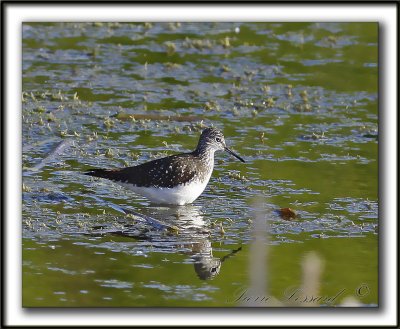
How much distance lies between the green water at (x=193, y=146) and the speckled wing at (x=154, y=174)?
355 mm

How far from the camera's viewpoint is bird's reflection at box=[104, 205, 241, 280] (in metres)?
12.0

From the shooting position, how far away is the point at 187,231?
13.1 m

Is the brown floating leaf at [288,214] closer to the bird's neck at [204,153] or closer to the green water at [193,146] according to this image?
the green water at [193,146]

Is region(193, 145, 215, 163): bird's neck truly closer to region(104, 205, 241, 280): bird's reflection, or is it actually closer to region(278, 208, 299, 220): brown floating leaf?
region(104, 205, 241, 280): bird's reflection

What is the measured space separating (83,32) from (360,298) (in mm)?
11618

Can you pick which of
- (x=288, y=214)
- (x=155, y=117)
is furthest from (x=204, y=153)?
(x=155, y=117)

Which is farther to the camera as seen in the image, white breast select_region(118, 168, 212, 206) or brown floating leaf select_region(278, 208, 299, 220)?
white breast select_region(118, 168, 212, 206)

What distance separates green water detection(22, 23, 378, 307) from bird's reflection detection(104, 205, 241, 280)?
0.03m

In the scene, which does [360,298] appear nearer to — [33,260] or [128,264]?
[128,264]

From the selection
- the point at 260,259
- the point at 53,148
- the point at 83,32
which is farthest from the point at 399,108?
the point at 83,32

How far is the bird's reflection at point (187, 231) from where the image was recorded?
1202 cm

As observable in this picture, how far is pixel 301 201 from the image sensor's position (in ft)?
46.7

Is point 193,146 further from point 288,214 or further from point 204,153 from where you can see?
point 288,214

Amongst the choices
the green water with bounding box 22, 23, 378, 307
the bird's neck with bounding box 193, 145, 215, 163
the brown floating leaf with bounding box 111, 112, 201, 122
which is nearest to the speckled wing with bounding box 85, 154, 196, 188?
the green water with bounding box 22, 23, 378, 307
